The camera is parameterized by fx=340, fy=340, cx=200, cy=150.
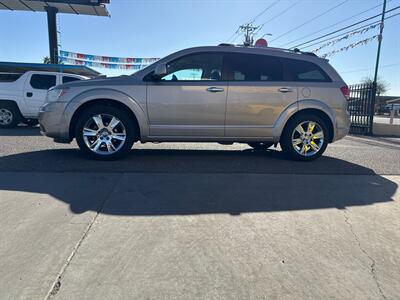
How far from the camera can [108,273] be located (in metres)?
2.34

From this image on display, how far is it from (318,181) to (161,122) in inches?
103

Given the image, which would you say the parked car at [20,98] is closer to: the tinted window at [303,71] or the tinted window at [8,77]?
the tinted window at [8,77]

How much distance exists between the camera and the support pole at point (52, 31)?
936 inches

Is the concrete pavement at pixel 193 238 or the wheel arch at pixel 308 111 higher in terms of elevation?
the wheel arch at pixel 308 111

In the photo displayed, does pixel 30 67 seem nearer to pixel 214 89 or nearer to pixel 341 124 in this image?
pixel 214 89

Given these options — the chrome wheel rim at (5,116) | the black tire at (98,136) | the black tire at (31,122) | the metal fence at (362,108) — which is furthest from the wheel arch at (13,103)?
the metal fence at (362,108)

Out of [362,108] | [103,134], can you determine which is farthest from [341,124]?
[362,108]

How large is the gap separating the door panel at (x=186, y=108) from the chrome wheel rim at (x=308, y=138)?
137 cm

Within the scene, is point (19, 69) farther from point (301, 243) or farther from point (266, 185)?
point (301, 243)

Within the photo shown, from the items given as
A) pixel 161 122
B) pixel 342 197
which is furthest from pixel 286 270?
pixel 161 122

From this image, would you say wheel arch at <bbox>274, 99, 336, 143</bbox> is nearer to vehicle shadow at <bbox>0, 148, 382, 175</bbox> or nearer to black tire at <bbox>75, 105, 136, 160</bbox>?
vehicle shadow at <bbox>0, 148, 382, 175</bbox>

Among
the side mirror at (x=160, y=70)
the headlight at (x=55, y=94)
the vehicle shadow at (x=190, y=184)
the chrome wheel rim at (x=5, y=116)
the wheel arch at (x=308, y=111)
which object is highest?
the side mirror at (x=160, y=70)

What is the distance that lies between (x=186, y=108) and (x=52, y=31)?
2226 centimetres

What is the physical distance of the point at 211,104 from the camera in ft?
18.5
